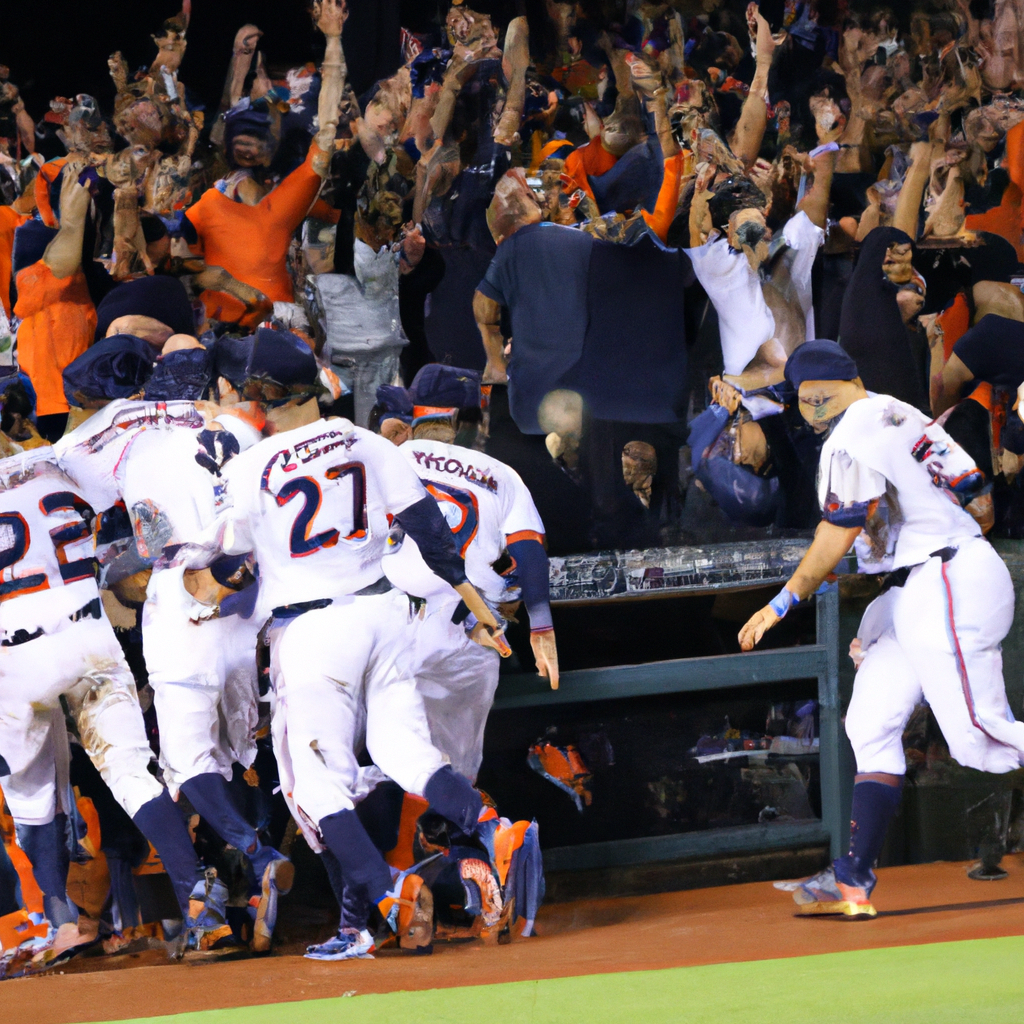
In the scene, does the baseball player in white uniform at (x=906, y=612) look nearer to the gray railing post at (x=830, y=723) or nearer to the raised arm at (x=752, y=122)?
the gray railing post at (x=830, y=723)

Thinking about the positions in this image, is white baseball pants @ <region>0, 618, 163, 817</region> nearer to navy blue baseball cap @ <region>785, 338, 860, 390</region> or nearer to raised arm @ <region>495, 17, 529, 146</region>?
raised arm @ <region>495, 17, 529, 146</region>

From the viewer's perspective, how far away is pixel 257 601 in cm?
437

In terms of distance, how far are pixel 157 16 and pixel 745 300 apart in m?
2.44

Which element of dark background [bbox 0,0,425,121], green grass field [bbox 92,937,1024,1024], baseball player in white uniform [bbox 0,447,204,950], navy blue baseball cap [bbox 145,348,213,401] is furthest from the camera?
dark background [bbox 0,0,425,121]

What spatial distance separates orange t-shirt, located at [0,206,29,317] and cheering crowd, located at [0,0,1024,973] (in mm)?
26

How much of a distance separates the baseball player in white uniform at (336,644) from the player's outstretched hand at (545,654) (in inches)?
21.6

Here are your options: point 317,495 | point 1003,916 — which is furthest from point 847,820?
point 317,495

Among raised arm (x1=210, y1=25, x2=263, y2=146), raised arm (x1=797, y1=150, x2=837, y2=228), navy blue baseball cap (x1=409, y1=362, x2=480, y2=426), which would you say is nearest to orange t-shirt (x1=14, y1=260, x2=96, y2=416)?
raised arm (x1=210, y1=25, x2=263, y2=146)

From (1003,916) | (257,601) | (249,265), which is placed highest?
(249,265)

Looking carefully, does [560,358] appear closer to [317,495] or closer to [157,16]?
[317,495]

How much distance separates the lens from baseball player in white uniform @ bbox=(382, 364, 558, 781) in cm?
449

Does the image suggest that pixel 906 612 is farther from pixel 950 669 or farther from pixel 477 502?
pixel 477 502

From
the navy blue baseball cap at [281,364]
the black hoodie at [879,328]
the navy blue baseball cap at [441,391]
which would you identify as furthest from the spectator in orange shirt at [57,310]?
the black hoodie at [879,328]

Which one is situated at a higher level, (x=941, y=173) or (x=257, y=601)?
(x=941, y=173)
